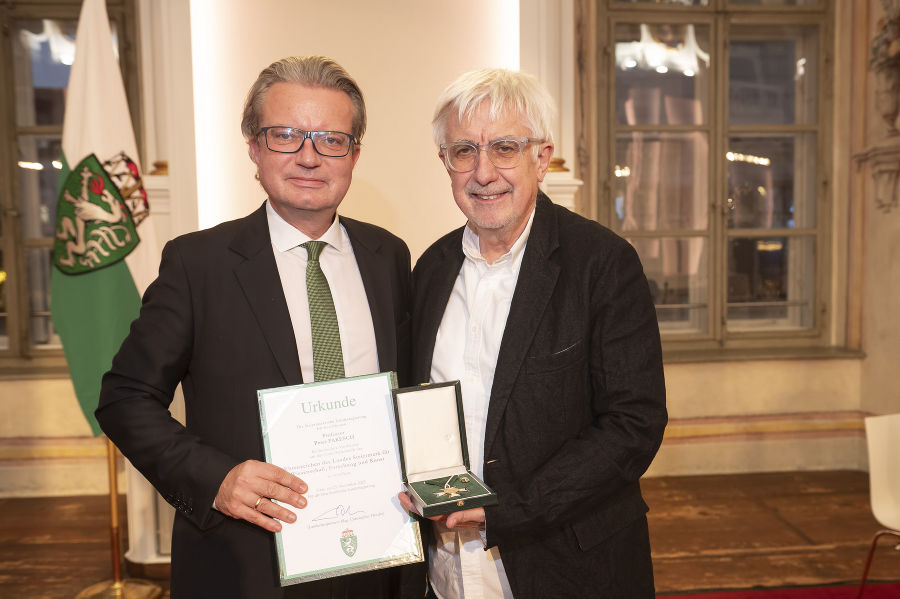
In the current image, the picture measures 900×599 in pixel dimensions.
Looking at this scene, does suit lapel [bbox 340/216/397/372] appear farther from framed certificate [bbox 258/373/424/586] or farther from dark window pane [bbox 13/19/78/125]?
dark window pane [bbox 13/19/78/125]

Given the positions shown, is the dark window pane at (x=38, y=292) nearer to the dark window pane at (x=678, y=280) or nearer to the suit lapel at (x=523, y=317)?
the dark window pane at (x=678, y=280)

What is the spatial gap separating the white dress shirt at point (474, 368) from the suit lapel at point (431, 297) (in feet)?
0.07

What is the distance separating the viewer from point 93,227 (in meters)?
3.06

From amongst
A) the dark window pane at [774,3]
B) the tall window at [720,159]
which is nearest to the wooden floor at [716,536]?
the tall window at [720,159]

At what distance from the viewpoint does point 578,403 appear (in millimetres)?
1547

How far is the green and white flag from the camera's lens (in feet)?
10.1

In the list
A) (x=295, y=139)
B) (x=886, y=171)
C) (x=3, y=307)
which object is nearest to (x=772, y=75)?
(x=886, y=171)

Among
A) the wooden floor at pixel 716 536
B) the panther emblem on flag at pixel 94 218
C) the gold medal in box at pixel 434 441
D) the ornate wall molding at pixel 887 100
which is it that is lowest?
the wooden floor at pixel 716 536

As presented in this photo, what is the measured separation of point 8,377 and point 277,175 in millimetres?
4180

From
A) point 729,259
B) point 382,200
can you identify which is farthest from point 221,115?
point 729,259

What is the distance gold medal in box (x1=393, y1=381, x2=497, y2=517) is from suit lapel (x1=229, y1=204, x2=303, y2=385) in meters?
0.32
